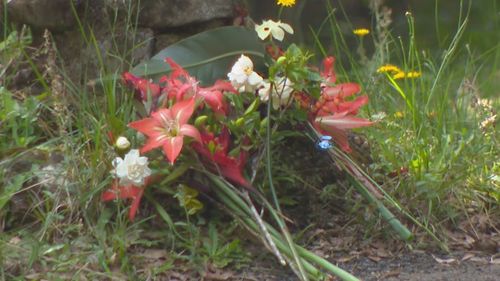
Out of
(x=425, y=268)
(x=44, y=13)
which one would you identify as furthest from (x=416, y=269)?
(x=44, y=13)

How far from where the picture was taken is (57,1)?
4.11m

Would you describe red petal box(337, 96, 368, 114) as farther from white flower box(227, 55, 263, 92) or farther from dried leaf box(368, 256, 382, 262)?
dried leaf box(368, 256, 382, 262)

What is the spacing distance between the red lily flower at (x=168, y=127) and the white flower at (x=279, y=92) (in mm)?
273

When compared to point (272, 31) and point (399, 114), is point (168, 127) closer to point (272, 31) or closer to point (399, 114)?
point (272, 31)

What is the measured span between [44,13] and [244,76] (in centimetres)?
118

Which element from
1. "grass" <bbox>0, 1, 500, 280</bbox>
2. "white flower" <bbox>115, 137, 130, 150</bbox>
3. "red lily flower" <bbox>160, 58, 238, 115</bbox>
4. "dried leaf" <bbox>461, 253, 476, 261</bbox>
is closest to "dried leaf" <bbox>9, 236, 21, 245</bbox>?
"grass" <bbox>0, 1, 500, 280</bbox>

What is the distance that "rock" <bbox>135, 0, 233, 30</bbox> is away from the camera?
4.11 m

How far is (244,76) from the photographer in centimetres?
333

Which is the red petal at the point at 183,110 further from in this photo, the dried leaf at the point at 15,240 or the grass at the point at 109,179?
the dried leaf at the point at 15,240

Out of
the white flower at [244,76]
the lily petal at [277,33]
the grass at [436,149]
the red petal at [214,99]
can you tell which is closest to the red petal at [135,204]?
the red petal at [214,99]

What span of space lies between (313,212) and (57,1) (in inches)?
55.2

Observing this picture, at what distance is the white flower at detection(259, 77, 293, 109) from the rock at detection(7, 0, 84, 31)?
110 cm

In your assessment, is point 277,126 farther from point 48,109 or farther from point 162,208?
point 48,109

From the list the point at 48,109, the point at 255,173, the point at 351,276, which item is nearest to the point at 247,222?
the point at 255,173
